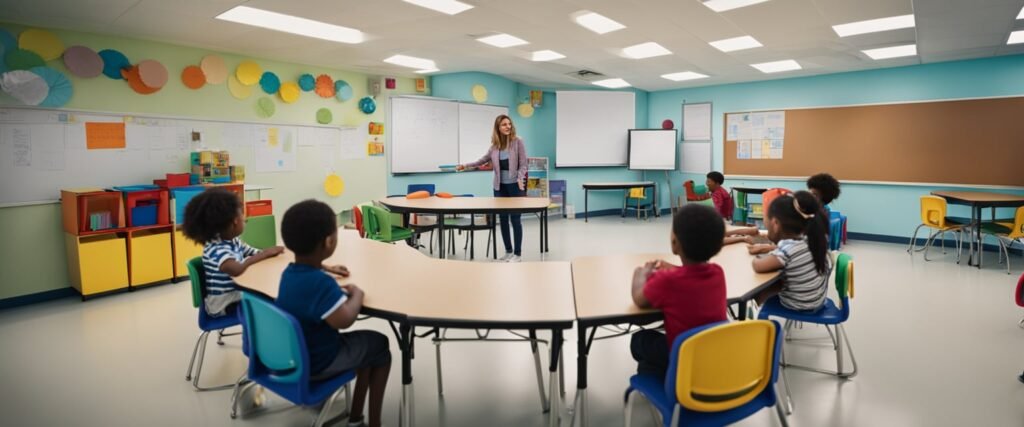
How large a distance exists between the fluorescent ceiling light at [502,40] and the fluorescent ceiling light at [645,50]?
1407 mm

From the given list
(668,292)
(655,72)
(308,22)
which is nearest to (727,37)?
(655,72)

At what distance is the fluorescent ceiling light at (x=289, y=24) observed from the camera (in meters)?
4.46

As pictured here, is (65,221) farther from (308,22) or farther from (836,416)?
(836,416)

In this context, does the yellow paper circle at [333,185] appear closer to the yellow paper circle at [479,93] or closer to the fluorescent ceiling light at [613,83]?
the yellow paper circle at [479,93]

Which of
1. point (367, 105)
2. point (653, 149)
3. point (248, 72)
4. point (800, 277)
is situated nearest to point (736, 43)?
point (653, 149)

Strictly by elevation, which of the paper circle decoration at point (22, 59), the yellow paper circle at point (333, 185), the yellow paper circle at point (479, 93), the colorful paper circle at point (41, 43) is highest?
the yellow paper circle at point (479, 93)

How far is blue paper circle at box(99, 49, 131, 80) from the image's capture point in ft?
15.7

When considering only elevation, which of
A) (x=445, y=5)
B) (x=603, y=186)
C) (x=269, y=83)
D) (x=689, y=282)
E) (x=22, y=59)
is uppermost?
(x=445, y=5)

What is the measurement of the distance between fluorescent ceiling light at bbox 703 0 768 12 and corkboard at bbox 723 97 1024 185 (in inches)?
177

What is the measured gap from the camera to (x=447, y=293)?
2047mm

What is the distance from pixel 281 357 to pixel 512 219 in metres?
4.02

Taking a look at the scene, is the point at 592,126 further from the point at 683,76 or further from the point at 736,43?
the point at 736,43

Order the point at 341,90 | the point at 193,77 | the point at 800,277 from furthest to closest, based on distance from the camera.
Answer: the point at 341,90 < the point at 193,77 < the point at 800,277

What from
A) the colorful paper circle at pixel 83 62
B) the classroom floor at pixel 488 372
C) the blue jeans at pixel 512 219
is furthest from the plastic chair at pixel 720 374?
the colorful paper circle at pixel 83 62
